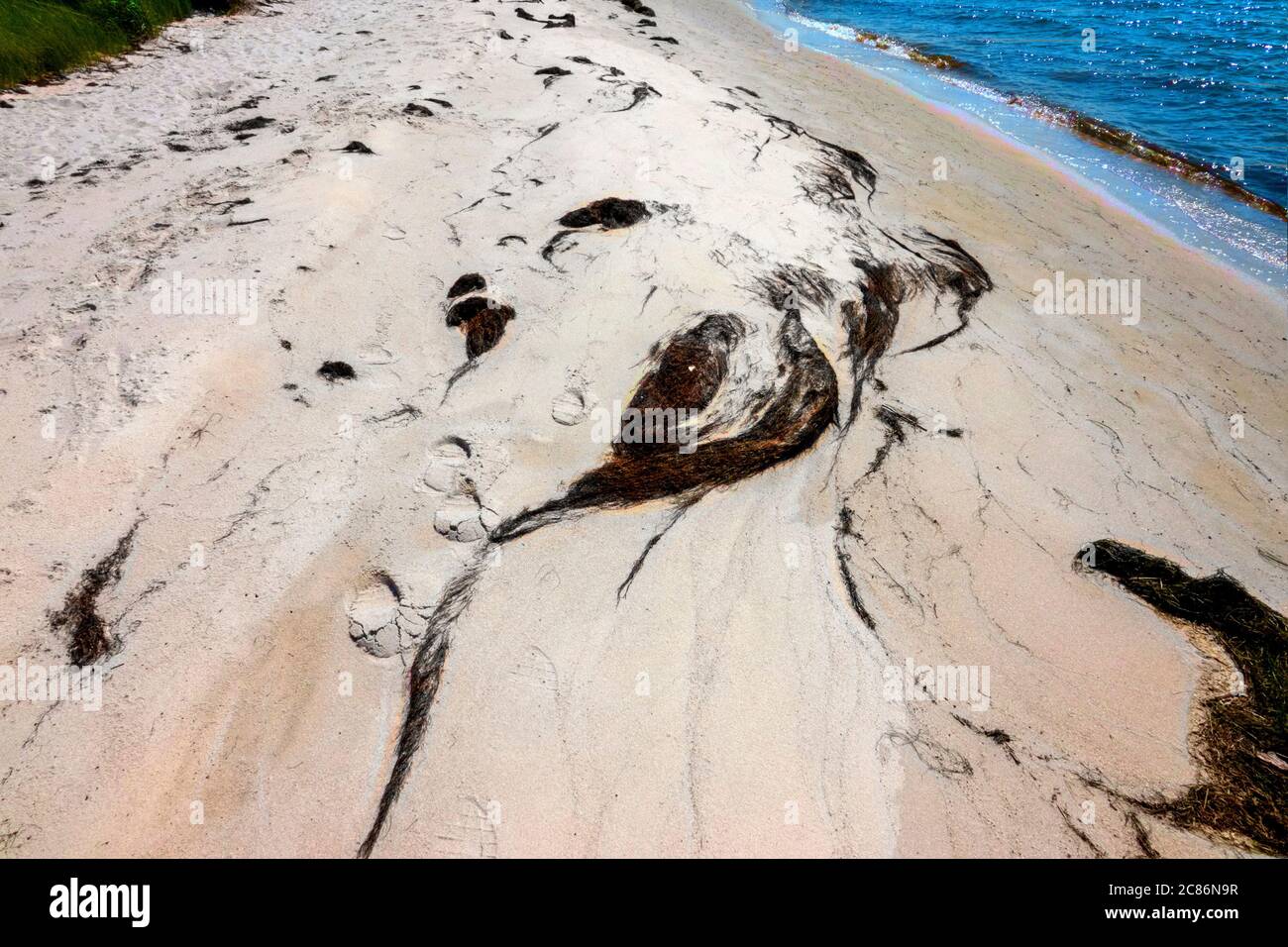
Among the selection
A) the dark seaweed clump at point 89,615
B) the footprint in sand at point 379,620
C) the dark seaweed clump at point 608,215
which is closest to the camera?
the dark seaweed clump at point 89,615

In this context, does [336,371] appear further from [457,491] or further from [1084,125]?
[1084,125]

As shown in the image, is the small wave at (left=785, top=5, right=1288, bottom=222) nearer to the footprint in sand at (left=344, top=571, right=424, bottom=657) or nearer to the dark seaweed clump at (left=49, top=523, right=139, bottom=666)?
the footprint in sand at (left=344, top=571, right=424, bottom=657)

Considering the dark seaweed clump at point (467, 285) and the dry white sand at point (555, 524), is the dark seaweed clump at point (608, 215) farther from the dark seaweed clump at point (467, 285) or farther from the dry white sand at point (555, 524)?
the dark seaweed clump at point (467, 285)

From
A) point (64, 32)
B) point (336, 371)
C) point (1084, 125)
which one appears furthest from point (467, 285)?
point (1084, 125)

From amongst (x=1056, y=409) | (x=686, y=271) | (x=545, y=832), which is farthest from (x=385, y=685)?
(x=1056, y=409)

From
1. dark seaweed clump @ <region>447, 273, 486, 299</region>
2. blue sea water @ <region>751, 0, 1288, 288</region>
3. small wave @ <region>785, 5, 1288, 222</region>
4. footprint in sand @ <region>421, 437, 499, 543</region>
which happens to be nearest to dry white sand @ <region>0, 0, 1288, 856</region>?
footprint in sand @ <region>421, 437, 499, 543</region>

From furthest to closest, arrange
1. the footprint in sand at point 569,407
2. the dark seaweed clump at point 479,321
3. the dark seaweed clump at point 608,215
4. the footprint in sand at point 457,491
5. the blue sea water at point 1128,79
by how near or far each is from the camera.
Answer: the blue sea water at point 1128,79 < the dark seaweed clump at point 608,215 < the dark seaweed clump at point 479,321 < the footprint in sand at point 569,407 < the footprint in sand at point 457,491

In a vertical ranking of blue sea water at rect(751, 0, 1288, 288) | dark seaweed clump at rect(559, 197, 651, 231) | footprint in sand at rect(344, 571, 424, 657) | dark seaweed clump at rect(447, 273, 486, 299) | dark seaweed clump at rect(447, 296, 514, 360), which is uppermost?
blue sea water at rect(751, 0, 1288, 288)

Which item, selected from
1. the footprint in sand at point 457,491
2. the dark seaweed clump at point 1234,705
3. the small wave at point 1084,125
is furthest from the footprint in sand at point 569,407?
the small wave at point 1084,125
